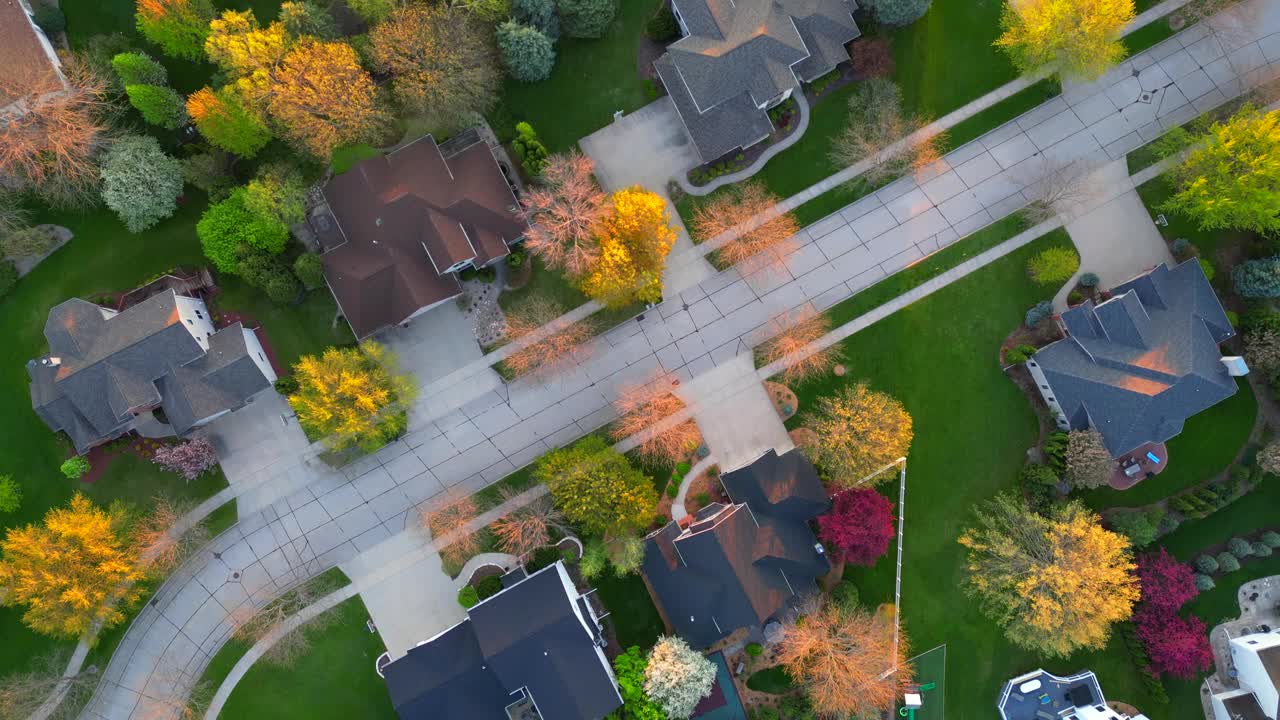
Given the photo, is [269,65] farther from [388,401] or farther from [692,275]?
[692,275]

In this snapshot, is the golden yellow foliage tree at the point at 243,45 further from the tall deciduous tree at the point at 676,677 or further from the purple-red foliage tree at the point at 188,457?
the tall deciduous tree at the point at 676,677

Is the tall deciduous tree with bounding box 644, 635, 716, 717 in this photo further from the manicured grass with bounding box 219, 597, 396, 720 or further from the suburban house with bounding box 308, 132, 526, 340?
the suburban house with bounding box 308, 132, 526, 340

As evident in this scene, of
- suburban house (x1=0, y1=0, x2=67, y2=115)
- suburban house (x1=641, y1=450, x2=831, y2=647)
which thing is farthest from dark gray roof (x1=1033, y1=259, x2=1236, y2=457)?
suburban house (x1=0, y1=0, x2=67, y2=115)

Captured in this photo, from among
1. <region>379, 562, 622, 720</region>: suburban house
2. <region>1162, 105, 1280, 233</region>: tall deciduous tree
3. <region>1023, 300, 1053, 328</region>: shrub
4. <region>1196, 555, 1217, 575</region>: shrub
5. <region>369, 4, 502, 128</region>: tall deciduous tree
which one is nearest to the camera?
<region>379, 562, 622, 720</region>: suburban house

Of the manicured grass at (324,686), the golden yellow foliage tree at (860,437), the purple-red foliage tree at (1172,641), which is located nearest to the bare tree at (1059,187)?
the golden yellow foliage tree at (860,437)

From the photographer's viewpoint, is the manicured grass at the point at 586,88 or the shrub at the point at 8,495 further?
the manicured grass at the point at 586,88

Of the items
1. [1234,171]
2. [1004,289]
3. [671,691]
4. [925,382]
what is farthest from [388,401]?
[1234,171]
